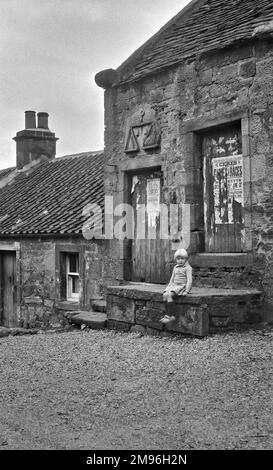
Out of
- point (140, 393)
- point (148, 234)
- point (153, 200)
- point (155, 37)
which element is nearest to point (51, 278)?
point (148, 234)

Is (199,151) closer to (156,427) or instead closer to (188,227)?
(188,227)

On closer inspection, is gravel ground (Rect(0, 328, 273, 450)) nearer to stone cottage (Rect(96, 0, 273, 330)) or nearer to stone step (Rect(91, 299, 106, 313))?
stone cottage (Rect(96, 0, 273, 330))

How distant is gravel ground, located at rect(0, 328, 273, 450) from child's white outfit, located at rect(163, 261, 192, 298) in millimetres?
697

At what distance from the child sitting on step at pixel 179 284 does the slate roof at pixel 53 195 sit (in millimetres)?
5057

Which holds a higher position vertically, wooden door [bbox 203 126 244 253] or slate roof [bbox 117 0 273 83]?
slate roof [bbox 117 0 273 83]

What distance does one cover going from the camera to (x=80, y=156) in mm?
18891

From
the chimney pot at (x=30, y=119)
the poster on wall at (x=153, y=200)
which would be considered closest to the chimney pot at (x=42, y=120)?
the chimney pot at (x=30, y=119)

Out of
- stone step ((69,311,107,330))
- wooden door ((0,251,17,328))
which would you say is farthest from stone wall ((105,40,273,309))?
wooden door ((0,251,17,328))

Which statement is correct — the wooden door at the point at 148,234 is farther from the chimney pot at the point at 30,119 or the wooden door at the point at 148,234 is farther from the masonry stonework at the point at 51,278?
the chimney pot at the point at 30,119

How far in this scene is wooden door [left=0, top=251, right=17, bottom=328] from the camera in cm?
1555

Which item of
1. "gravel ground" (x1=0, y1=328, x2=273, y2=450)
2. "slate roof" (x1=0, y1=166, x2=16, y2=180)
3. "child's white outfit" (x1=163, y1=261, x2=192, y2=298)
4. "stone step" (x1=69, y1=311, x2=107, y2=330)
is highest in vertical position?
"slate roof" (x1=0, y1=166, x2=16, y2=180)

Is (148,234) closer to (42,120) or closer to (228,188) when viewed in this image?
(228,188)

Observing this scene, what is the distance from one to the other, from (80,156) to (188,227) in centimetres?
1054
